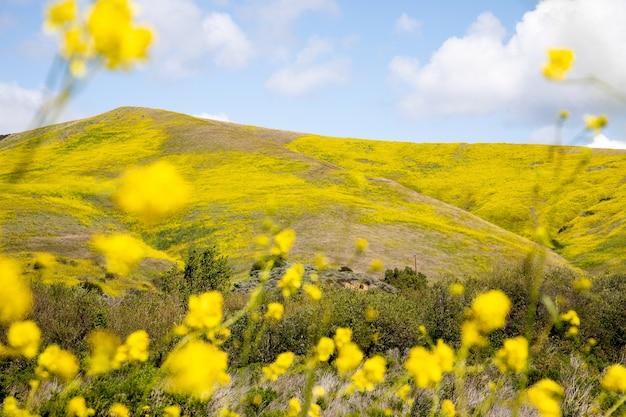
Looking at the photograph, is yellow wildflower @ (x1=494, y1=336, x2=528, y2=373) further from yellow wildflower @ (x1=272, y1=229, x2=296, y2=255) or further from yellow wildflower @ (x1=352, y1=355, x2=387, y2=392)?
yellow wildflower @ (x1=272, y1=229, x2=296, y2=255)

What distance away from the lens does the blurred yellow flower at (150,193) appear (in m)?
1.37

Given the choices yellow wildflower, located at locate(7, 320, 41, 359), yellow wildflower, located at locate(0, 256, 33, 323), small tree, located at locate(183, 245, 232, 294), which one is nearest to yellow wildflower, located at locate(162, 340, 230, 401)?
yellow wildflower, located at locate(0, 256, 33, 323)

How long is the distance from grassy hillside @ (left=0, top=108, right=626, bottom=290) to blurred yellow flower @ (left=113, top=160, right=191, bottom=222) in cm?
24

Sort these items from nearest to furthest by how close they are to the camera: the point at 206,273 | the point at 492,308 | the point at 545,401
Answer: the point at 545,401, the point at 492,308, the point at 206,273

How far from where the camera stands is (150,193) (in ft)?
4.59

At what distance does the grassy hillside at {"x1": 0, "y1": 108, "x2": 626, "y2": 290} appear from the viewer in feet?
122

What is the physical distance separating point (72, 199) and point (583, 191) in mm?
58893

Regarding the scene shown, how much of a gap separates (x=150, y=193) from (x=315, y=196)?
46.9 meters

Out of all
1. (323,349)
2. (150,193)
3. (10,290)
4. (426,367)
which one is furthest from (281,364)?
(150,193)

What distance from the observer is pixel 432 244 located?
39.5 m

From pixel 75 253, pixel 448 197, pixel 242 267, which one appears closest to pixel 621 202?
pixel 448 197

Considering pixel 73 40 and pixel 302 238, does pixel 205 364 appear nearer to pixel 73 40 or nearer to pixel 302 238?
pixel 73 40

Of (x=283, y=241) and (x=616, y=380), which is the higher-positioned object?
(x=283, y=241)

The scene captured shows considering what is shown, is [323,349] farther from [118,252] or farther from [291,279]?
[118,252]
